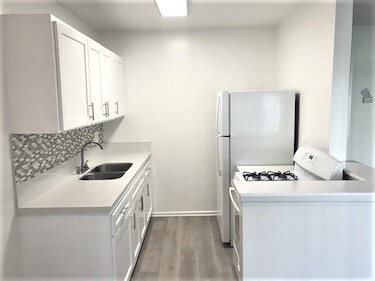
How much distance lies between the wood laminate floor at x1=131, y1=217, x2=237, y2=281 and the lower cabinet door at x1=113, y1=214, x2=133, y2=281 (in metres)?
0.36

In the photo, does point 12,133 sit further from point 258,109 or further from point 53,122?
point 258,109

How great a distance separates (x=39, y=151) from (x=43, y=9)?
1.16m

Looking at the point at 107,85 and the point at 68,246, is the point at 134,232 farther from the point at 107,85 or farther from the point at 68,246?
the point at 107,85

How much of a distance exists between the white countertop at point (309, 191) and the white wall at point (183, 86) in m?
2.27

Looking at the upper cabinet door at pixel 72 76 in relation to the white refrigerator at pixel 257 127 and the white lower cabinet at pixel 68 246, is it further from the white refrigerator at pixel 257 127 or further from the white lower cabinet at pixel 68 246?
the white refrigerator at pixel 257 127

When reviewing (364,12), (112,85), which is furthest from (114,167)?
(364,12)

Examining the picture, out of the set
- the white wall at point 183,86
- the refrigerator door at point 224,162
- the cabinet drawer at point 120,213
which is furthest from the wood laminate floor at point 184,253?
the cabinet drawer at point 120,213

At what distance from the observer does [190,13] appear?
3.34m

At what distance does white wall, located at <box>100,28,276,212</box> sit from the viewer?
412cm

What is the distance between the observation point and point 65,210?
209 centimetres

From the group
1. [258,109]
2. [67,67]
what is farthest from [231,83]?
[67,67]

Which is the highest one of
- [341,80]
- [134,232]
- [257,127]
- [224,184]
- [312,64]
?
[312,64]

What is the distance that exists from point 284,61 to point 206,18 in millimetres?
1068

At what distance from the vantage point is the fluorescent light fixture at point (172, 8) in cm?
284
